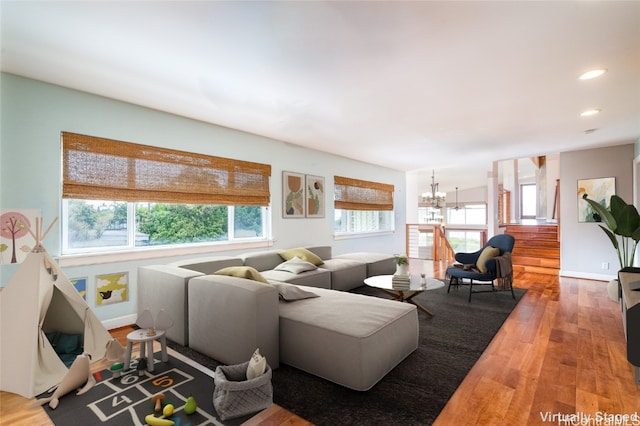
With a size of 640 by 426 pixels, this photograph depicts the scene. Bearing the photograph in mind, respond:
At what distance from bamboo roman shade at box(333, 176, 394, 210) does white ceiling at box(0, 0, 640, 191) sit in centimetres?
232

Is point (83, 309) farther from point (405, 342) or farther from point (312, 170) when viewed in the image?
point (312, 170)

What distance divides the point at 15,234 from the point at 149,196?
3.81ft

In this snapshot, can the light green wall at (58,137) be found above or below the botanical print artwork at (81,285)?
above

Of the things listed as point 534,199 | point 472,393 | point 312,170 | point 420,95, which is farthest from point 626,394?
point 534,199

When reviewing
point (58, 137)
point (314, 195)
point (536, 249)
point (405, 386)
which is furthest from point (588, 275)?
point (58, 137)

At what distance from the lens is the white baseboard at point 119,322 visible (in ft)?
10.6

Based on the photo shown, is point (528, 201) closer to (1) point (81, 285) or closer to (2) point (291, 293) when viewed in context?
(2) point (291, 293)

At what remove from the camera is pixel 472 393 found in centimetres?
203

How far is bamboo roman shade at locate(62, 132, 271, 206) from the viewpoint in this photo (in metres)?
3.06

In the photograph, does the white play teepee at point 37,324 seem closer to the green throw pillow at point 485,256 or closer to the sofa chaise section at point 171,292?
the sofa chaise section at point 171,292

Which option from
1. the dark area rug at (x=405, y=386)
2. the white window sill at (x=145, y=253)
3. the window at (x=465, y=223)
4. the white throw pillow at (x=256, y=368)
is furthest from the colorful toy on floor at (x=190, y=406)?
the window at (x=465, y=223)

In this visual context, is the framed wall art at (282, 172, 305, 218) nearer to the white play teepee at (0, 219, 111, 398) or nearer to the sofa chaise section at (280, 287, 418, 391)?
the sofa chaise section at (280, 287, 418, 391)

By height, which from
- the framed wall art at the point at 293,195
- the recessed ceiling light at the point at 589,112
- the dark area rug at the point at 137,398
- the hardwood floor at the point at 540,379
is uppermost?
the recessed ceiling light at the point at 589,112

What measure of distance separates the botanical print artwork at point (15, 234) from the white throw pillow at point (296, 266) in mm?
2500
